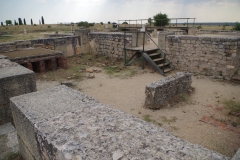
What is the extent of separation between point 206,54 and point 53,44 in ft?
28.5

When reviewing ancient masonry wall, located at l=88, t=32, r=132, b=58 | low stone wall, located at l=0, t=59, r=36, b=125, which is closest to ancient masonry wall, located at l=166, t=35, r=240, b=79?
ancient masonry wall, located at l=88, t=32, r=132, b=58

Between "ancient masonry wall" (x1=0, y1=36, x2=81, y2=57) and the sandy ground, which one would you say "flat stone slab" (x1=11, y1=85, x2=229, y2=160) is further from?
"ancient masonry wall" (x1=0, y1=36, x2=81, y2=57)

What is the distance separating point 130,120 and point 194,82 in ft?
23.4

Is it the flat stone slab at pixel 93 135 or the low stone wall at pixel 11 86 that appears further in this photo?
the low stone wall at pixel 11 86

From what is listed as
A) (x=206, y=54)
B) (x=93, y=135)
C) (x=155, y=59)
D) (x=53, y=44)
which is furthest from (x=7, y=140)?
(x=53, y=44)

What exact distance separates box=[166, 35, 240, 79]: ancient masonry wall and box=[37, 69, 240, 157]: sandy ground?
64cm

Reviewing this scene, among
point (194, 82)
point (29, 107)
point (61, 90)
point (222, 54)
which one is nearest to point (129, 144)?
point (29, 107)

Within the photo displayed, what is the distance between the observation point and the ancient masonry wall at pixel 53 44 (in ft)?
33.1

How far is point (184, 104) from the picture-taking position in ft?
20.2

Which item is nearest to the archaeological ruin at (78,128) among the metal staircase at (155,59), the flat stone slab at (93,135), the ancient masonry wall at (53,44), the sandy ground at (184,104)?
the flat stone slab at (93,135)

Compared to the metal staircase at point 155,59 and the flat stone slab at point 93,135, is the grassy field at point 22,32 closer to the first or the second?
the metal staircase at point 155,59

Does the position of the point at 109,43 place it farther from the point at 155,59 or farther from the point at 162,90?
the point at 162,90

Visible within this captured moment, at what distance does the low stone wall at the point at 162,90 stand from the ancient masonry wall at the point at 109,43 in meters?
5.64

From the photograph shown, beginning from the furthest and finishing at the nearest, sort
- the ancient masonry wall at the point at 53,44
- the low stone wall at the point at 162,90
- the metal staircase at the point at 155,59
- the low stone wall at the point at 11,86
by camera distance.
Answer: the ancient masonry wall at the point at 53,44 < the metal staircase at the point at 155,59 < the low stone wall at the point at 162,90 < the low stone wall at the point at 11,86
